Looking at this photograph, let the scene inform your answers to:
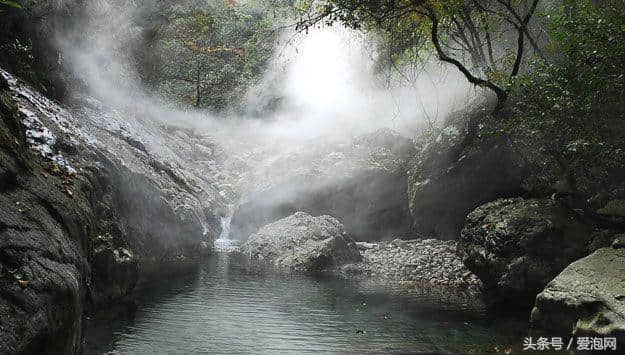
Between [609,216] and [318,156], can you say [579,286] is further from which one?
[318,156]

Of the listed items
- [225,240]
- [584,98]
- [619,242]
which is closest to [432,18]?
[584,98]

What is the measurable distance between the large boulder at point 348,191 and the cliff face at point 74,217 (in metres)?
2.66

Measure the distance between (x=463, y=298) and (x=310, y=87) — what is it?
2211cm

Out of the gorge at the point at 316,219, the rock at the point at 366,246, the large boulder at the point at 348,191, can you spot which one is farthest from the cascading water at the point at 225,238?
the rock at the point at 366,246

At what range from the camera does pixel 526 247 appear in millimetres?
9555

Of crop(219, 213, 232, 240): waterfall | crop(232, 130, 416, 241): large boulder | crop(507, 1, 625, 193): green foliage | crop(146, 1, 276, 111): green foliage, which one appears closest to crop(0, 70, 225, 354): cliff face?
crop(219, 213, 232, 240): waterfall

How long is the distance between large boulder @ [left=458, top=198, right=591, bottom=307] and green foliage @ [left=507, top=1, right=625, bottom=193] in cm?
111

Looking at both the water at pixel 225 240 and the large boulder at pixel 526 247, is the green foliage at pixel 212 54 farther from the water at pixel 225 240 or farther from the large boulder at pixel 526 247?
the large boulder at pixel 526 247

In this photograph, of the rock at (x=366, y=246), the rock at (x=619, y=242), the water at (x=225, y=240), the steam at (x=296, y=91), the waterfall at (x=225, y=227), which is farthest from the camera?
the waterfall at (x=225, y=227)

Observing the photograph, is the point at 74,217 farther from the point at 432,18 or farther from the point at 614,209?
the point at 614,209

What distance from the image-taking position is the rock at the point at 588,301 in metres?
6.45

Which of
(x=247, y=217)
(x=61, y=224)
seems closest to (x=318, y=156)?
(x=247, y=217)

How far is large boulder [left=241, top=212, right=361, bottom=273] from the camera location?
1423cm

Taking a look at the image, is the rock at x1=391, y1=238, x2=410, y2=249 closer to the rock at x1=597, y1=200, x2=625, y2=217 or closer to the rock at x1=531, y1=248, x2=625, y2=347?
the rock at x1=597, y1=200, x2=625, y2=217
